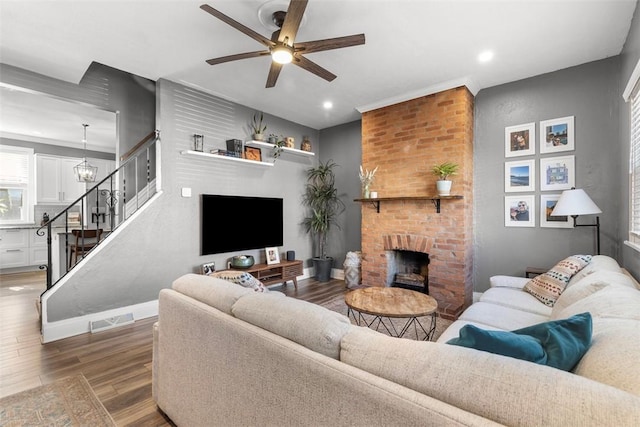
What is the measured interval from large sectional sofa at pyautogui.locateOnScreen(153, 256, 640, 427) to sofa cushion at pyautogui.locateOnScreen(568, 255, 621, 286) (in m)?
0.49

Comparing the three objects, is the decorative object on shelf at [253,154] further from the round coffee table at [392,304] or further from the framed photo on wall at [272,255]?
the round coffee table at [392,304]

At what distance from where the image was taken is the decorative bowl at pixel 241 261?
13.3 feet

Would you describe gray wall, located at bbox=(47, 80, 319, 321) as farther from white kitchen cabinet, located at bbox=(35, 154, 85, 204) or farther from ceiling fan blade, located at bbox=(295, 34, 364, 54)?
white kitchen cabinet, located at bbox=(35, 154, 85, 204)

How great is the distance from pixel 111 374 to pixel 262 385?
1.84m

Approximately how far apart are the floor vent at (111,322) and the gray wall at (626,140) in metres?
4.65

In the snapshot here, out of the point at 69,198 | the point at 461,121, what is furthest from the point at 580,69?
the point at 69,198

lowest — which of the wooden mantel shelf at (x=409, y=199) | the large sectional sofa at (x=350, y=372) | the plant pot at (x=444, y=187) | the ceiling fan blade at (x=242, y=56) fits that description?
the large sectional sofa at (x=350, y=372)

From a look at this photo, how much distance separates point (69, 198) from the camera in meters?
6.36

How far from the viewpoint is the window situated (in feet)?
18.7

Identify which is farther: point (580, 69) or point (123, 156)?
point (123, 156)

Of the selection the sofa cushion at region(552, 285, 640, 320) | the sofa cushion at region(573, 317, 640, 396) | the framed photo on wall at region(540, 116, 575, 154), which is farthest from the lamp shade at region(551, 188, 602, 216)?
the sofa cushion at region(573, 317, 640, 396)

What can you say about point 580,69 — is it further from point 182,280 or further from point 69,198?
point 69,198

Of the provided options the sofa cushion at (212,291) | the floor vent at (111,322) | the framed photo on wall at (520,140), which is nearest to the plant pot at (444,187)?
the framed photo on wall at (520,140)

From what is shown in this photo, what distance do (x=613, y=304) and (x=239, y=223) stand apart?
387 cm
